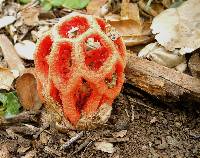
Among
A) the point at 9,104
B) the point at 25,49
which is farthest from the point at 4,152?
the point at 25,49

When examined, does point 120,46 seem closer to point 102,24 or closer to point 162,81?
point 102,24

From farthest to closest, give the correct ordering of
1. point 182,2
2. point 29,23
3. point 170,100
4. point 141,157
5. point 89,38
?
point 29,23
point 182,2
point 170,100
point 141,157
point 89,38

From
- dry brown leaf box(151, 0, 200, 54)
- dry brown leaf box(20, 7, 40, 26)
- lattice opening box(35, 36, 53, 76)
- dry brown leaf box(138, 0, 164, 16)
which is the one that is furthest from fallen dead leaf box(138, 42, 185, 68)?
dry brown leaf box(20, 7, 40, 26)

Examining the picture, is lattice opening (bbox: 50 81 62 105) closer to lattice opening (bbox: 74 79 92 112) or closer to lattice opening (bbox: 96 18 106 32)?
lattice opening (bbox: 74 79 92 112)

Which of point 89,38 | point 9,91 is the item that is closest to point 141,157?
point 89,38

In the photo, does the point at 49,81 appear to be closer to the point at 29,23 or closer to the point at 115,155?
the point at 115,155

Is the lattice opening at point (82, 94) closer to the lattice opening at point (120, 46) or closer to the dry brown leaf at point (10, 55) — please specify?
the lattice opening at point (120, 46)

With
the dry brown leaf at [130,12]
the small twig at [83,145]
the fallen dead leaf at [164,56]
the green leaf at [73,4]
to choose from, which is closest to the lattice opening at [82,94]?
the small twig at [83,145]
